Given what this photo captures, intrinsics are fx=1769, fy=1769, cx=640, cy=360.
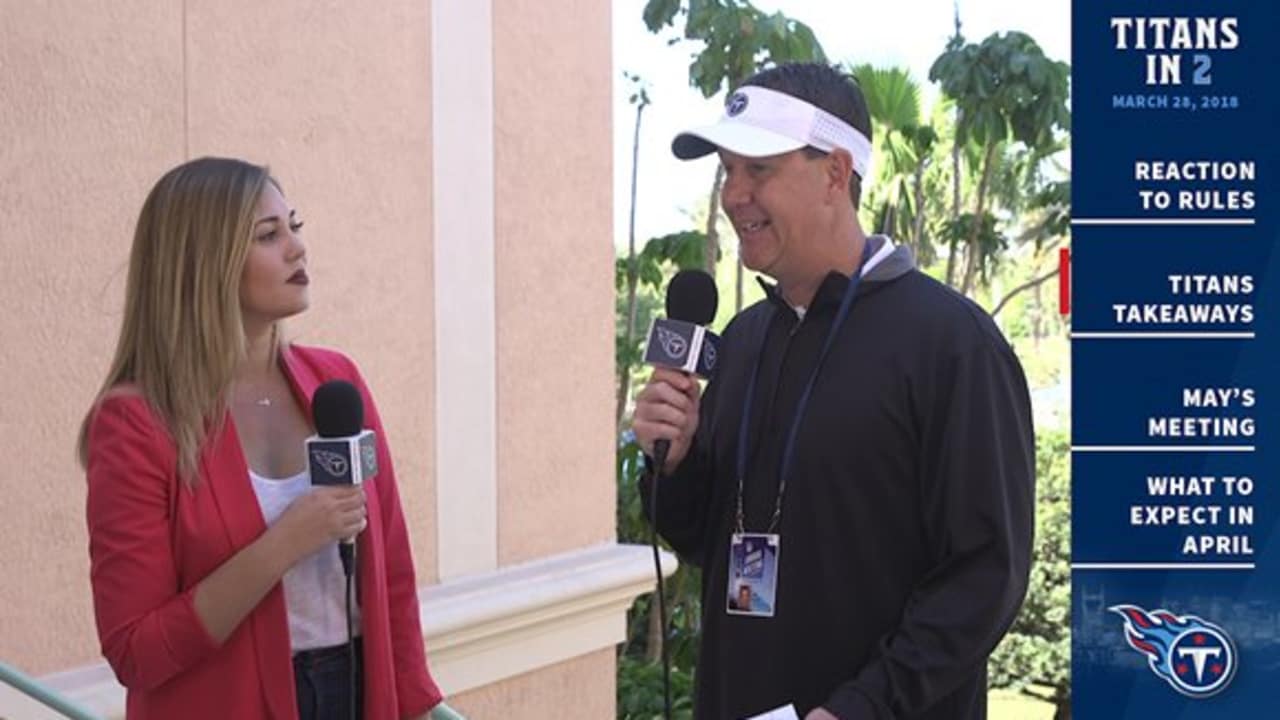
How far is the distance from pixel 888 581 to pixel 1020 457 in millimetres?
243

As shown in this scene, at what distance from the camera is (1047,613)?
12.4 meters

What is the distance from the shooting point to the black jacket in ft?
7.50

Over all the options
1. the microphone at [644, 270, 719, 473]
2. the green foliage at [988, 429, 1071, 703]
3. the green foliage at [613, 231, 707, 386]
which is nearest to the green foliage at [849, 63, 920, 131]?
the green foliage at [988, 429, 1071, 703]

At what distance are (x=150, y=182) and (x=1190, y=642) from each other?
377 centimetres

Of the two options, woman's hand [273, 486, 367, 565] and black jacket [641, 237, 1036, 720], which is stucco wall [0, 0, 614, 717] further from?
black jacket [641, 237, 1036, 720]

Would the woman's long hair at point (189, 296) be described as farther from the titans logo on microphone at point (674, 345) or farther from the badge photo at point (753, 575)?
the badge photo at point (753, 575)

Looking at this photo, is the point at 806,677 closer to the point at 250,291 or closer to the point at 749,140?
the point at 749,140

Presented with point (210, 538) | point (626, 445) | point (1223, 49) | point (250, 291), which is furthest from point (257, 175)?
point (626, 445)

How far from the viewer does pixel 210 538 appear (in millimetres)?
2576

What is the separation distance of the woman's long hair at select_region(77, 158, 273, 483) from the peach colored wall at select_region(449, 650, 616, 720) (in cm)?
245

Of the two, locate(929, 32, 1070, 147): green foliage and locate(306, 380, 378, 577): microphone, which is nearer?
locate(306, 380, 378, 577): microphone

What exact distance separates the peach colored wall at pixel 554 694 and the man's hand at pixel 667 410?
8.44 feet

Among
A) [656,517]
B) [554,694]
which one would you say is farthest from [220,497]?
[554,694]

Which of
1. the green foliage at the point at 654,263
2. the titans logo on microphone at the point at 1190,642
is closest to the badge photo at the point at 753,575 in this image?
the titans logo on microphone at the point at 1190,642
